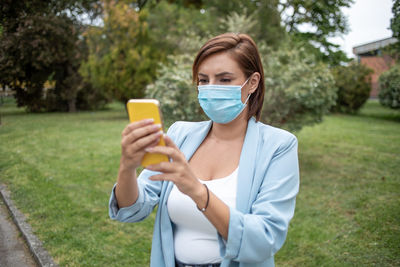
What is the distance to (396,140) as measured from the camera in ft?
35.3

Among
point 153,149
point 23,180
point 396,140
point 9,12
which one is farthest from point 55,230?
point 396,140

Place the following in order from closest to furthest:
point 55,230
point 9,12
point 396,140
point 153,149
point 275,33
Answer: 1. point 153,149
2. point 9,12
3. point 55,230
4. point 275,33
5. point 396,140

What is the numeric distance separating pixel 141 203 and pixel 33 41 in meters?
2.40

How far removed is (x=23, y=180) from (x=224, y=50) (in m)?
4.52

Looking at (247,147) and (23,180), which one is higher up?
(247,147)

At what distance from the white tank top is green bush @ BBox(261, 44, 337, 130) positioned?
4.98 metres

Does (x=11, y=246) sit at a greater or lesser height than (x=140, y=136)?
lesser

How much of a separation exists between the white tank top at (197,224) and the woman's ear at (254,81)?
0.46m

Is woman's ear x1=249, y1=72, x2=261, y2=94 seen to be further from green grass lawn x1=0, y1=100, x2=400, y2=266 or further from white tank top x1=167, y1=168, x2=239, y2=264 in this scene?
green grass lawn x1=0, y1=100, x2=400, y2=266

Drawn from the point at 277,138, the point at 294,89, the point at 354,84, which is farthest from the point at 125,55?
the point at 277,138

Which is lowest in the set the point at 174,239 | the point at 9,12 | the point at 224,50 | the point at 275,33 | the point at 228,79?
the point at 174,239

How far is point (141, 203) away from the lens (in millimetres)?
1543

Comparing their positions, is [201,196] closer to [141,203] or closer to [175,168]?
[175,168]

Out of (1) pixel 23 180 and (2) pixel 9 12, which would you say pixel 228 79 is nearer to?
(2) pixel 9 12
